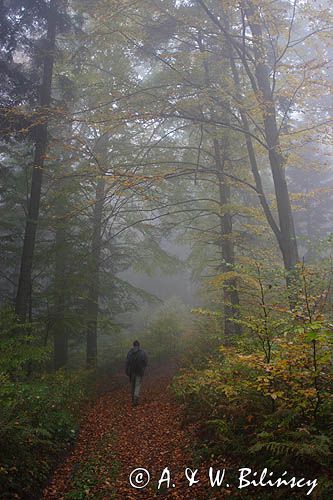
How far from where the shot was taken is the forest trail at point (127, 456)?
5219mm

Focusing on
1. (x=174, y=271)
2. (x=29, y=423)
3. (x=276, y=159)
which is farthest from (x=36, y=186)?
(x=174, y=271)

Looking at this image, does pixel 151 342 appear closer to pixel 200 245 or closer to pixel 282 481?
pixel 200 245

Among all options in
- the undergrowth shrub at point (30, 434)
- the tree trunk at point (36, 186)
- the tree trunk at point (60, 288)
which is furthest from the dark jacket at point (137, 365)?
the tree trunk at point (36, 186)

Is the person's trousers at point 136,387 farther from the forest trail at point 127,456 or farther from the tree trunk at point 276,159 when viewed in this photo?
the tree trunk at point 276,159

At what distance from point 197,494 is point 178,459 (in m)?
1.30

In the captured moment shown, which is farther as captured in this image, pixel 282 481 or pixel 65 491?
pixel 65 491

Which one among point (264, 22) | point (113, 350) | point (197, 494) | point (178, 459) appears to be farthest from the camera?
point (113, 350)

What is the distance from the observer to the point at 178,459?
613 cm

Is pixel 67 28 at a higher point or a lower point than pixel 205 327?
higher

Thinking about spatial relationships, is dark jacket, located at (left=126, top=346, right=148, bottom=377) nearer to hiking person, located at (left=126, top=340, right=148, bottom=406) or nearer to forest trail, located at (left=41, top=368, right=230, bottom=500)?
hiking person, located at (left=126, top=340, right=148, bottom=406)

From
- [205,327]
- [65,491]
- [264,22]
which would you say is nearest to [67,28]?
[264,22]

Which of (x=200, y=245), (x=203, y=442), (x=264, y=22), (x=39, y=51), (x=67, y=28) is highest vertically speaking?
(x=67, y=28)

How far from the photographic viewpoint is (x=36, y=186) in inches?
477

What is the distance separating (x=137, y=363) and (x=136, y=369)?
191mm
